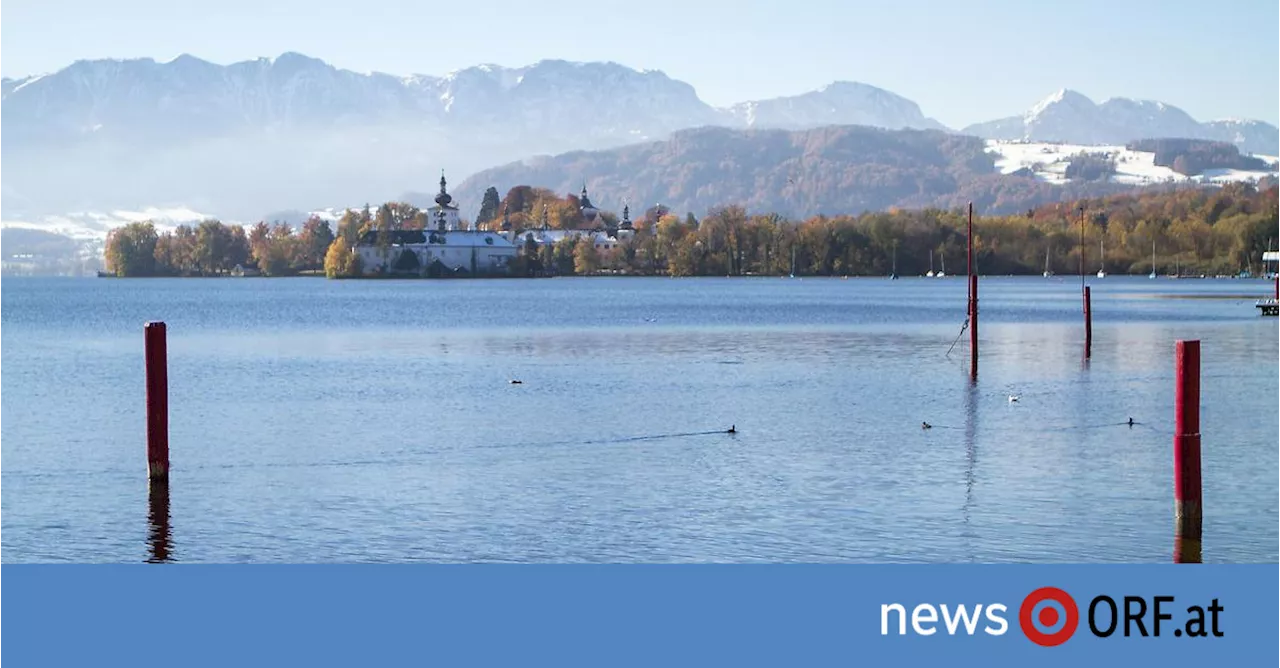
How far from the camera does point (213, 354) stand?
67.6m

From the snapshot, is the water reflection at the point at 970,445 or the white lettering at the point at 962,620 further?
the water reflection at the point at 970,445

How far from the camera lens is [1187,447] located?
20.4 meters

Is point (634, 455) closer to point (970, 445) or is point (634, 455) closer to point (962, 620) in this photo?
point (970, 445)

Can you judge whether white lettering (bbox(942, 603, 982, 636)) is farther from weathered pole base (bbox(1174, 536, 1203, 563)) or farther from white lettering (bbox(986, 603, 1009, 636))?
weathered pole base (bbox(1174, 536, 1203, 563))

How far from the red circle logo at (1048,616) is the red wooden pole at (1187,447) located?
8.93 metres

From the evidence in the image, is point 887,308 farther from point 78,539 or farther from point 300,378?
point 78,539

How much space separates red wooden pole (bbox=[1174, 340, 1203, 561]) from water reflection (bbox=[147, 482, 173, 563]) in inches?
488

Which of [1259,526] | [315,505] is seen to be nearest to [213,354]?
[315,505]

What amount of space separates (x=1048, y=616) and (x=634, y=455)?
20826 mm

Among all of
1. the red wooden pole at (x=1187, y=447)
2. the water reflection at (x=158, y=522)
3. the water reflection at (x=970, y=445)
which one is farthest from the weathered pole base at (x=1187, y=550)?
the water reflection at (x=158, y=522)

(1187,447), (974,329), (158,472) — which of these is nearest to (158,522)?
(158,472)

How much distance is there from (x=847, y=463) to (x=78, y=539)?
13.4 metres

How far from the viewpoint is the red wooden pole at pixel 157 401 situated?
83.6ft

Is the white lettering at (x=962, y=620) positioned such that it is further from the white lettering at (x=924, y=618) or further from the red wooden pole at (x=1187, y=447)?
the red wooden pole at (x=1187, y=447)
